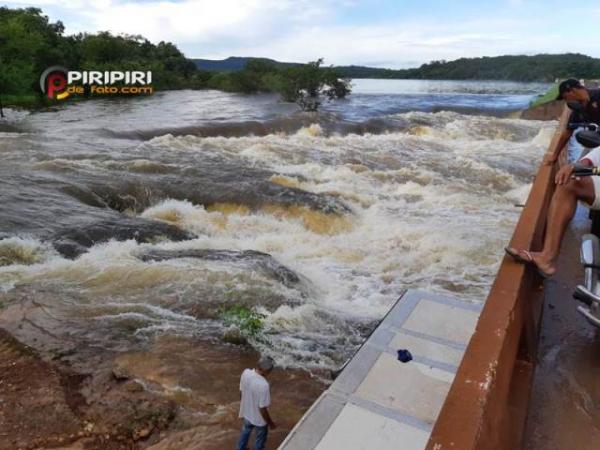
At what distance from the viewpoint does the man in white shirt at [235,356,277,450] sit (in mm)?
4371

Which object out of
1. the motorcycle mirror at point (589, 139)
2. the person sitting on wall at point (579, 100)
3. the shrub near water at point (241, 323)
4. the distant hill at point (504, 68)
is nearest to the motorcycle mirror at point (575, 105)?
the person sitting on wall at point (579, 100)

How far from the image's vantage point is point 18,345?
5.87 meters

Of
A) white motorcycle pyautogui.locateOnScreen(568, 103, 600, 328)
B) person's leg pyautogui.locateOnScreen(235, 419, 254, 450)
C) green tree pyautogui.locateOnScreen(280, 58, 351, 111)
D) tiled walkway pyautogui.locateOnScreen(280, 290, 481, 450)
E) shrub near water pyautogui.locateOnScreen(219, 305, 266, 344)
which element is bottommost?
person's leg pyautogui.locateOnScreen(235, 419, 254, 450)

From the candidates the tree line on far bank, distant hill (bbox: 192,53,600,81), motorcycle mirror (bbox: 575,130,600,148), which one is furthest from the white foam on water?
distant hill (bbox: 192,53,600,81)

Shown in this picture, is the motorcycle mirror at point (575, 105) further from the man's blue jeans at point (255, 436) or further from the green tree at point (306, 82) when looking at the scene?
the green tree at point (306, 82)

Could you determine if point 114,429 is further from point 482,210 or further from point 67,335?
point 482,210

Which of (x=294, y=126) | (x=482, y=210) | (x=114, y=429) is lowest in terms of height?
(x=114, y=429)

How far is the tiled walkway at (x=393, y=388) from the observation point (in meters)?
3.15

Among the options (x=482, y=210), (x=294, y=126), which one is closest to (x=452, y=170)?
(x=482, y=210)

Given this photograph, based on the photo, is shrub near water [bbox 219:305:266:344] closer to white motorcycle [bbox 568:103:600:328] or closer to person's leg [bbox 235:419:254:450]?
person's leg [bbox 235:419:254:450]

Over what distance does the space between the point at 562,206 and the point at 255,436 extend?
10.3 ft

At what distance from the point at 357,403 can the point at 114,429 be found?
2541 mm

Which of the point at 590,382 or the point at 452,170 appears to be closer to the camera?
the point at 590,382

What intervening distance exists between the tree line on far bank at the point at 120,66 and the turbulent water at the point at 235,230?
46.7ft
